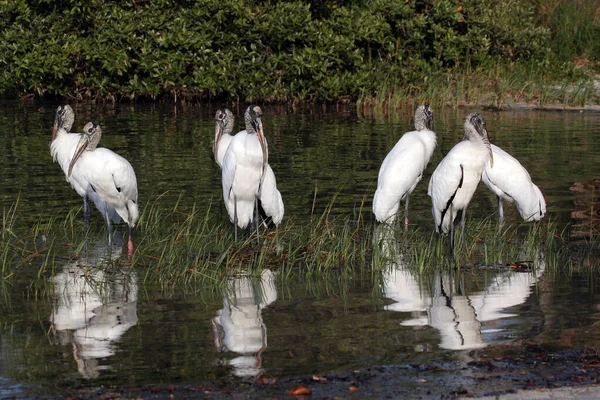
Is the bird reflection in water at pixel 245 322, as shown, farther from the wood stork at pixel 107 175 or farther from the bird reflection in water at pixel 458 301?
the wood stork at pixel 107 175

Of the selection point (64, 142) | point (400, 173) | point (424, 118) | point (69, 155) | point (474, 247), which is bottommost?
point (474, 247)

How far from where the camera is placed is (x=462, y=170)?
7.96 m

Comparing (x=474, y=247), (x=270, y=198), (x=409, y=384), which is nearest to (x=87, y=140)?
(x=270, y=198)

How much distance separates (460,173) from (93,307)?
10.2ft

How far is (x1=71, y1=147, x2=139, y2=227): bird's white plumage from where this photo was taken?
27.9 ft

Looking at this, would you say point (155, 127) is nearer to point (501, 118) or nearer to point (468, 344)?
point (501, 118)

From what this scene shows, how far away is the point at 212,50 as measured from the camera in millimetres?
18531

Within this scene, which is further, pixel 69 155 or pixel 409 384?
pixel 69 155

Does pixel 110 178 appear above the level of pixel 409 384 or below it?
above

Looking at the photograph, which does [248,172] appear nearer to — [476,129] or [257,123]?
[257,123]

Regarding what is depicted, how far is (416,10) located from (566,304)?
1396 cm

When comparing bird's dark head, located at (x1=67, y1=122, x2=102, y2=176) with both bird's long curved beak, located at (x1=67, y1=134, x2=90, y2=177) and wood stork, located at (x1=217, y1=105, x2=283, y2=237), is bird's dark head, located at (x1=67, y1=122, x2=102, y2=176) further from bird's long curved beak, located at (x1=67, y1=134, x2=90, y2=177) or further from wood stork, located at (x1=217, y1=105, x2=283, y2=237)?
wood stork, located at (x1=217, y1=105, x2=283, y2=237)

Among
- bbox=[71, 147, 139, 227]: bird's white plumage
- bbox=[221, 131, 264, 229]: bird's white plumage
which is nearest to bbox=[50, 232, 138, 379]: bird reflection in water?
bbox=[71, 147, 139, 227]: bird's white plumage

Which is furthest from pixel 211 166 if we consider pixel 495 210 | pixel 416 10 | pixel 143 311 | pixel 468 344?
pixel 416 10
